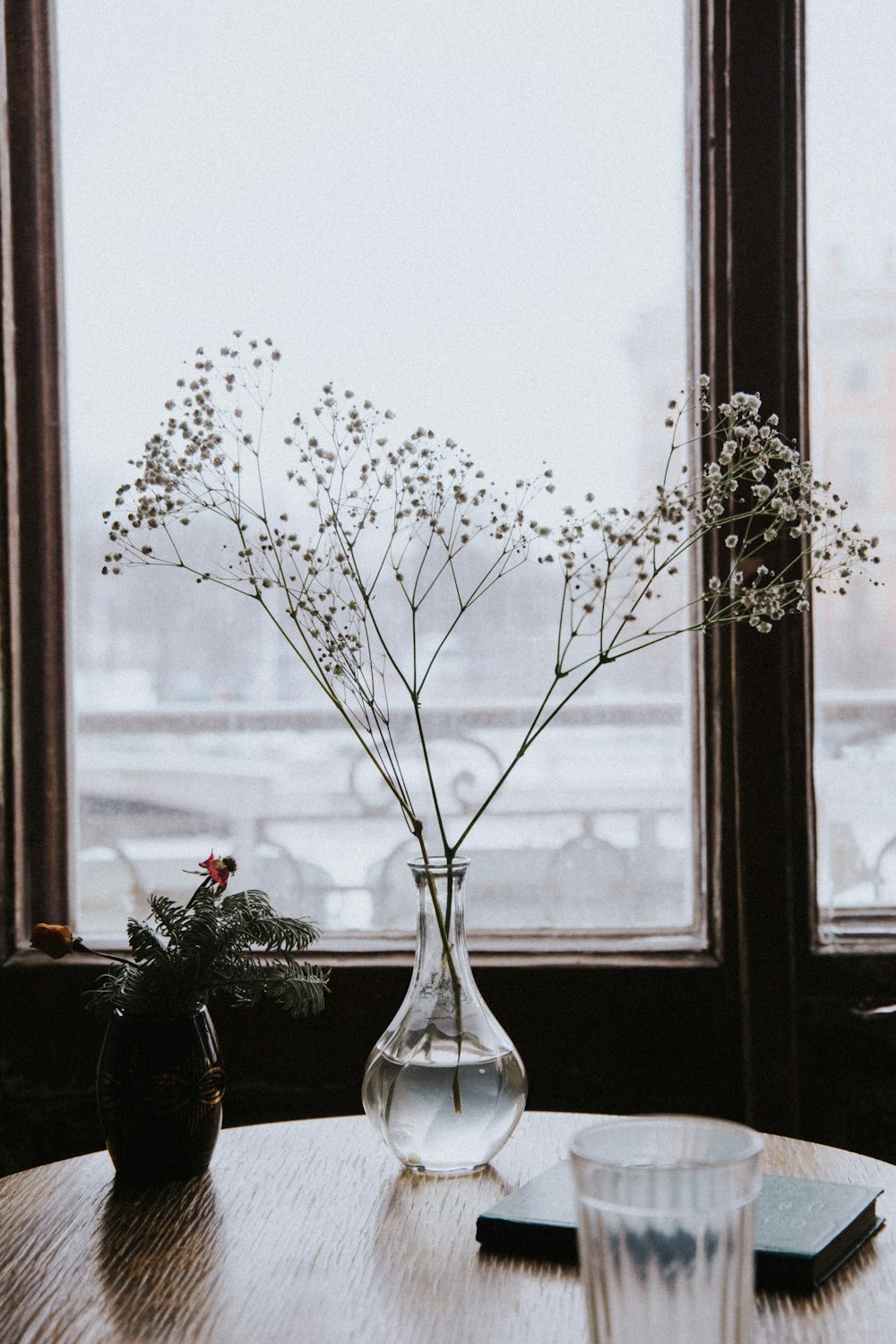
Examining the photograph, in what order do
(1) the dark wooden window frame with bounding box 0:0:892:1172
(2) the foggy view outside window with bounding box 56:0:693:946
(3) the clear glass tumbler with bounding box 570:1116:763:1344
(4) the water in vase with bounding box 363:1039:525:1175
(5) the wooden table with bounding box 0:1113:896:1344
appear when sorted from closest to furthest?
(3) the clear glass tumbler with bounding box 570:1116:763:1344 < (5) the wooden table with bounding box 0:1113:896:1344 < (4) the water in vase with bounding box 363:1039:525:1175 < (1) the dark wooden window frame with bounding box 0:0:892:1172 < (2) the foggy view outside window with bounding box 56:0:693:946

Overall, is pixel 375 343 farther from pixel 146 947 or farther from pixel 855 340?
pixel 146 947

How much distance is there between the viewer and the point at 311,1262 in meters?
0.96

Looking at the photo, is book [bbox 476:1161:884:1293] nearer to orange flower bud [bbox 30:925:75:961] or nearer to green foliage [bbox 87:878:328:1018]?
green foliage [bbox 87:878:328:1018]

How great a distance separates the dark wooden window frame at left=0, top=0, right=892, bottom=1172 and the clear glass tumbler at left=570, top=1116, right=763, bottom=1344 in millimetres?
1086

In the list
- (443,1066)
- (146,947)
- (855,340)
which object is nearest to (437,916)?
(443,1066)

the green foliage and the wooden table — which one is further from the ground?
the green foliage

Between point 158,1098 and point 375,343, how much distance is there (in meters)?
1.20

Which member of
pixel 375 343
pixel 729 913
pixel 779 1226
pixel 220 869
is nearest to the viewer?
pixel 779 1226

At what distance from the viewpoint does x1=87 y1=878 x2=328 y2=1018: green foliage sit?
1150 mm

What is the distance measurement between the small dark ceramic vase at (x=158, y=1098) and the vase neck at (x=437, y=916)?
0.22 meters

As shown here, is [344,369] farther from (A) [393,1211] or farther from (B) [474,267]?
(A) [393,1211]

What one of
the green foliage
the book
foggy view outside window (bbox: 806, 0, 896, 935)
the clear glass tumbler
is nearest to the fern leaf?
the green foliage

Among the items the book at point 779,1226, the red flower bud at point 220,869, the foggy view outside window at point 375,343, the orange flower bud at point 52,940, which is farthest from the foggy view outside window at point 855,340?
the orange flower bud at point 52,940

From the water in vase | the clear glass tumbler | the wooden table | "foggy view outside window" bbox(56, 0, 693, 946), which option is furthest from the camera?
"foggy view outside window" bbox(56, 0, 693, 946)
